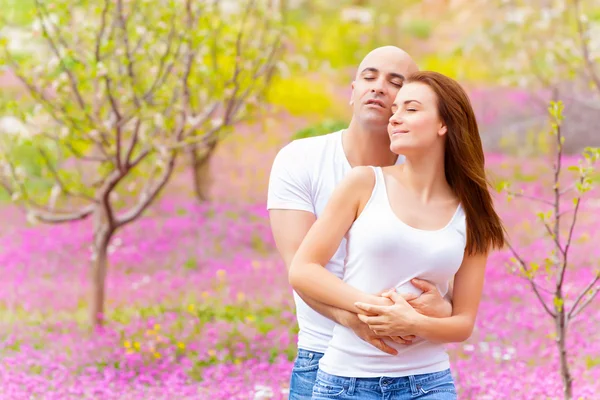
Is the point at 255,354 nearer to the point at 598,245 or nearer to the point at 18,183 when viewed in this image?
the point at 18,183

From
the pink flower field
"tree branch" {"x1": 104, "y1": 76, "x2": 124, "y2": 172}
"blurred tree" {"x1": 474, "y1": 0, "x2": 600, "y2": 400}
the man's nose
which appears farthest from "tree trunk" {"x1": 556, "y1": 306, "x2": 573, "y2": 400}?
"tree branch" {"x1": 104, "y1": 76, "x2": 124, "y2": 172}

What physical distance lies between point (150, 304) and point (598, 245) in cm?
636

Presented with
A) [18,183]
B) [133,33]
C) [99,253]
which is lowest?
[99,253]

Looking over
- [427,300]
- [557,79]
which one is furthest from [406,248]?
[557,79]

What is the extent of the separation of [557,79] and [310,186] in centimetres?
1603

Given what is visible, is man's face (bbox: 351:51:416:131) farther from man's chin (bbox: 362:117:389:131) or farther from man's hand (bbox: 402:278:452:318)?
man's hand (bbox: 402:278:452:318)

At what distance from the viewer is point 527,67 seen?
65.7ft

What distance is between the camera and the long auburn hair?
119 inches

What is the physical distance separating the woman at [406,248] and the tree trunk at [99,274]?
5320 mm

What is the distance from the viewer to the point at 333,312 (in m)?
2.94

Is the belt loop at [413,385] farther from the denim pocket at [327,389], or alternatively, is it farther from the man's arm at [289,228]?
the man's arm at [289,228]

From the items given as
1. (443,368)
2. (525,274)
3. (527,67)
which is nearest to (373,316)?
(443,368)

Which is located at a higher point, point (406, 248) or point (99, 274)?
point (406, 248)

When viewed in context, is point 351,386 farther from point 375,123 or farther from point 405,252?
point 375,123
